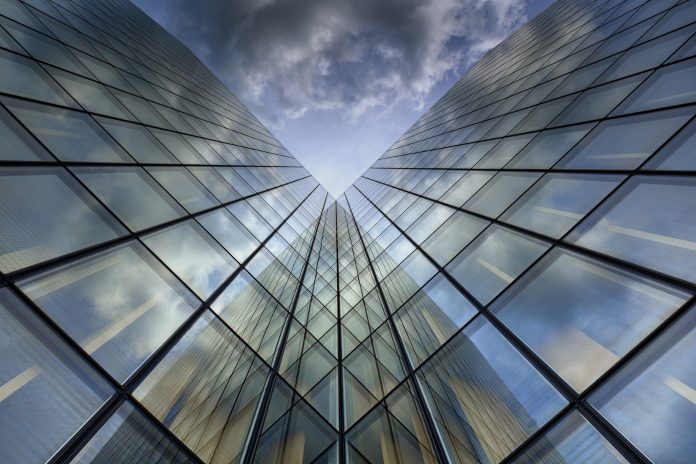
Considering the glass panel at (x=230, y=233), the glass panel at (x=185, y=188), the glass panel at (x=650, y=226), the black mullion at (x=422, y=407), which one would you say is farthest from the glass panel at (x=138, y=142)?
the glass panel at (x=650, y=226)

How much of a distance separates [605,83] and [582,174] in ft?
15.1

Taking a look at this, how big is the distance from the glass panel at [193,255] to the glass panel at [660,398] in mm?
7003

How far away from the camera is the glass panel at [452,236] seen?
32.8 ft

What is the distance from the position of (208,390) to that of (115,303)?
91.2 inches

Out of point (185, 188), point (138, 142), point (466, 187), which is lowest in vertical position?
point (466, 187)

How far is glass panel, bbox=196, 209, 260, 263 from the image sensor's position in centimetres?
1012

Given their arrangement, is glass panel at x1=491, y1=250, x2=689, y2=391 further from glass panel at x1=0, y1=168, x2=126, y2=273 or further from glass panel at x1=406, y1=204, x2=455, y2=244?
glass panel at x1=0, y1=168, x2=126, y2=273

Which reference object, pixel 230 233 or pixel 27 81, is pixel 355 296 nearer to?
pixel 230 233

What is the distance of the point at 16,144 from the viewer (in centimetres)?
563

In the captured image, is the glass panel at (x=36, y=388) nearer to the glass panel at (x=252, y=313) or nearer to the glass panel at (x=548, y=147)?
the glass panel at (x=252, y=313)

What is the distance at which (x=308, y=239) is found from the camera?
20859 mm

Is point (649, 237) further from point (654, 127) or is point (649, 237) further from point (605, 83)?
point (605, 83)

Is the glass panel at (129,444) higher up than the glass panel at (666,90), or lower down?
higher up

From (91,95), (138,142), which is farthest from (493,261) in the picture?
(91,95)
